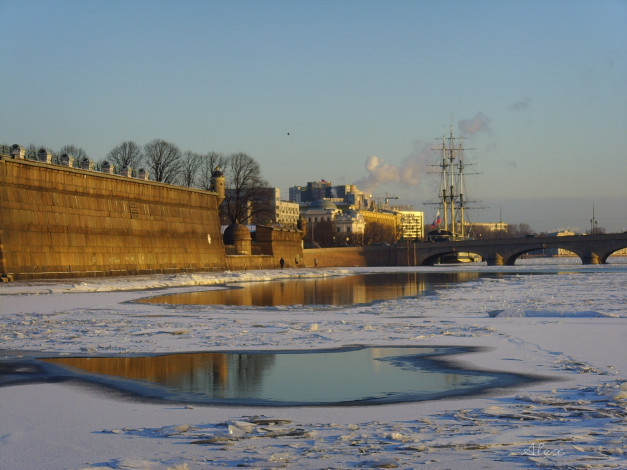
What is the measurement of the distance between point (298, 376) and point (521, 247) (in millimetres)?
100894

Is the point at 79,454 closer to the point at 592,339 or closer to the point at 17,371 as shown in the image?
the point at 17,371

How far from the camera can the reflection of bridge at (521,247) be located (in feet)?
340

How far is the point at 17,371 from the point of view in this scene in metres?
12.9

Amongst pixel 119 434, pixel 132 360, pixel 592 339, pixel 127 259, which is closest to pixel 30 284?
pixel 127 259

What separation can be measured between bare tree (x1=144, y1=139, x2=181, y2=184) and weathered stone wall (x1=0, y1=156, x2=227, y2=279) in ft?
51.4

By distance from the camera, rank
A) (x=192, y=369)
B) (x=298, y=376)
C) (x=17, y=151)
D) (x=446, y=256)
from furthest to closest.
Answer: (x=446, y=256)
(x=17, y=151)
(x=192, y=369)
(x=298, y=376)

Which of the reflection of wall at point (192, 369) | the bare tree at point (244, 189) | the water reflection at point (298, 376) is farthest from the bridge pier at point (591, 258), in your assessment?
the reflection of wall at point (192, 369)

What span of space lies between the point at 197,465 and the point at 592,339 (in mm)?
11206

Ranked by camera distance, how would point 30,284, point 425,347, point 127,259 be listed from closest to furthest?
1. point 425,347
2. point 30,284
3. point 127,259

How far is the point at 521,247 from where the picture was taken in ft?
360

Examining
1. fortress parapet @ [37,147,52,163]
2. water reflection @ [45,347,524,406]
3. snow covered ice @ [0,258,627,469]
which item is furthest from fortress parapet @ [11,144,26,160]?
water reflection @ [45,347,524,406]

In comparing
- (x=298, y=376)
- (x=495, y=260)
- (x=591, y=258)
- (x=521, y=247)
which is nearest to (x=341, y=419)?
(x=298, y=376)

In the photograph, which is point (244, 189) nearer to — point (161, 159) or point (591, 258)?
point (161, 159)

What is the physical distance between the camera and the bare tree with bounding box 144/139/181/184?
85.4 metres
